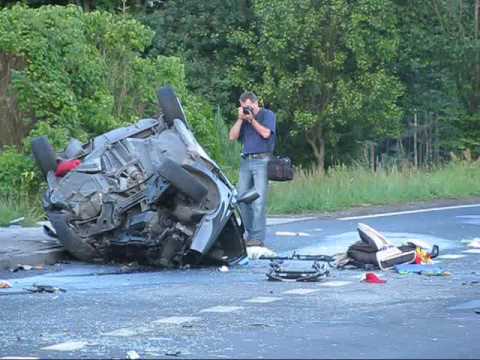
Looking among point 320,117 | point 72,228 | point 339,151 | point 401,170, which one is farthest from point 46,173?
point 339,151

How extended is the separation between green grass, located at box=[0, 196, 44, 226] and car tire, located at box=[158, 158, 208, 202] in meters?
4.65

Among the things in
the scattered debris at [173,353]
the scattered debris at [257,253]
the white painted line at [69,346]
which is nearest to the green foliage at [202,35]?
the scattered debris at [257,253]

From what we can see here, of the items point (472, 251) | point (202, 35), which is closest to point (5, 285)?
point (472, 251)

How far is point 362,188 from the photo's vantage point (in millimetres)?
22922

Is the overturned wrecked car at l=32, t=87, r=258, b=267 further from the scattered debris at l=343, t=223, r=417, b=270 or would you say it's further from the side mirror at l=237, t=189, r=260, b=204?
the scattered debris at l=343, t=223, r=417, b=270

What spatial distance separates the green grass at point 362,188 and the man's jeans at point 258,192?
4.83 m

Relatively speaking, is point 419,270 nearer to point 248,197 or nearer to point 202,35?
point 248,197

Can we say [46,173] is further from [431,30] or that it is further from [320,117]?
[431,30]

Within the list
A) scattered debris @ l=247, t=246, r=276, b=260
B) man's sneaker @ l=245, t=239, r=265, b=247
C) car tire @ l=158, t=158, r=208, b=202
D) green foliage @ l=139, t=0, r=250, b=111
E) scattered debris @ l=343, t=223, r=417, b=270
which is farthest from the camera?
green foliage @ l=139, t=0, r=250, b=111

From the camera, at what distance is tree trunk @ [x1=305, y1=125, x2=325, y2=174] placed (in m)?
35.1

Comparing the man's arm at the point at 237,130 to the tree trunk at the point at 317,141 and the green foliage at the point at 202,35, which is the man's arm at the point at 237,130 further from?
the green foliage at the point at 202,35

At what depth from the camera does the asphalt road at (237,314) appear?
874 cm

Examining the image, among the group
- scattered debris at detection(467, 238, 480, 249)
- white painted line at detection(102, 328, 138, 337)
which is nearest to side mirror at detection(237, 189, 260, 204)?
scattered debris at detection(467, 238, 480, 249)

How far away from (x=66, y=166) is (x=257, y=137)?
255cm
